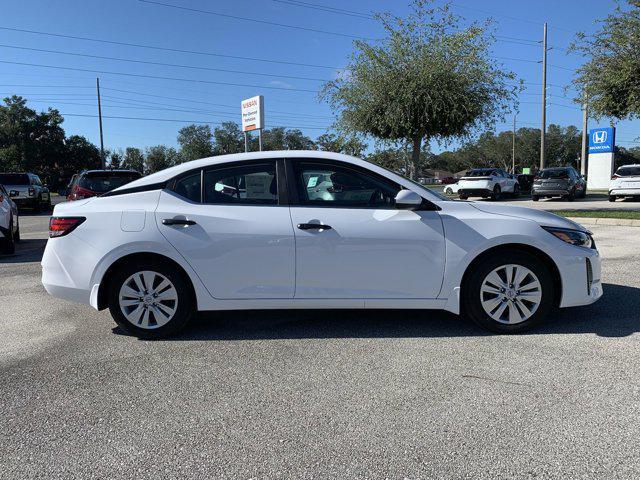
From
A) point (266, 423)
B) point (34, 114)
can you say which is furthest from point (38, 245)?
point (34, 114)

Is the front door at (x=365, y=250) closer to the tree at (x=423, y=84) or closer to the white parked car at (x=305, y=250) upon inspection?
the white parked car at (x=305, y=250)

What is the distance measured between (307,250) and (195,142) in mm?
81233

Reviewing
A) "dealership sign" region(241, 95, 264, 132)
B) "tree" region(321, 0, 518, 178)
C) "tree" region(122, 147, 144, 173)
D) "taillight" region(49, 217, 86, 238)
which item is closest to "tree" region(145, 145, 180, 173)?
"tree" region(122, 147, 144, 173)

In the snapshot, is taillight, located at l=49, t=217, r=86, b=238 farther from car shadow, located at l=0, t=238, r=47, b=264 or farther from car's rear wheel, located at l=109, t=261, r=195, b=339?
car shadow, located at l=0, t=238, r=47, b=264

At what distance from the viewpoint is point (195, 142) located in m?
81.5

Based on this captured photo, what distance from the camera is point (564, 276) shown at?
4371 millimetres

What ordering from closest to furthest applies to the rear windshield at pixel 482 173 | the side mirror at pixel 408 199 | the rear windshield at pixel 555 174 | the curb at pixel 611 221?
the side mirror at pixel 408 199 < the curb at pixel 611 221 < the rear windshield at pixel 555 174 < the rear windshield at pixel 482 173

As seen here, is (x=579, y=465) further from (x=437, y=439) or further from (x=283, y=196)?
(x=283, y=196)

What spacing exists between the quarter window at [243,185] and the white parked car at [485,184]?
22.1m

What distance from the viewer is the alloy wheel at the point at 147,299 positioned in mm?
4359

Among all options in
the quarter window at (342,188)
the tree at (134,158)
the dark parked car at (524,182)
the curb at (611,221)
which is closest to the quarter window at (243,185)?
the quarter window at (342,188)

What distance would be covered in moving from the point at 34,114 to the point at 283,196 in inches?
2491

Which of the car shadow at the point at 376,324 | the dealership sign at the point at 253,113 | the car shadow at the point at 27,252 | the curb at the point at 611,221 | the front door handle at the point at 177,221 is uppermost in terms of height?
the dealership sign at the point at 253,113

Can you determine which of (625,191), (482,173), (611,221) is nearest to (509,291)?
(611,221)
